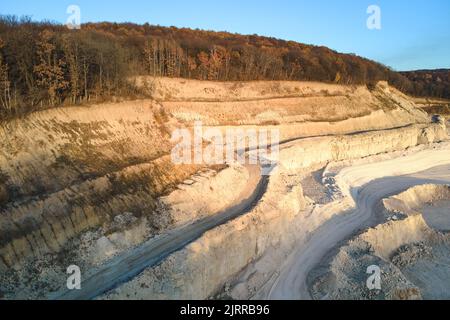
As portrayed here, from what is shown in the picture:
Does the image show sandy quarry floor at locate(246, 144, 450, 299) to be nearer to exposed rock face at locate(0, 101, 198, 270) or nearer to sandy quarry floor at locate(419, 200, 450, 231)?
sandy quarry floor at locate(419, 200, 450, 231)

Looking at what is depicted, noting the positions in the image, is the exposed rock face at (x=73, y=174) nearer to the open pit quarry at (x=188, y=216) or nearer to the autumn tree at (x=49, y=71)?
the open pit quarry at (x=188, y=216)

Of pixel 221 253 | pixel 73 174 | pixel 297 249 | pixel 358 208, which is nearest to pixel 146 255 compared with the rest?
pixel 221 253

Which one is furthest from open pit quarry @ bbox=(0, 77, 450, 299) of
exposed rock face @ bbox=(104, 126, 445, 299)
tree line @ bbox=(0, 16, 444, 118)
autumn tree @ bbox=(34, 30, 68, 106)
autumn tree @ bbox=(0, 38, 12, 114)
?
A: tree line @ bbox=(0, 16, 444, 118)

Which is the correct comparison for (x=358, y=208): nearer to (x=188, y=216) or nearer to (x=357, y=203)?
(x=357, y=203)

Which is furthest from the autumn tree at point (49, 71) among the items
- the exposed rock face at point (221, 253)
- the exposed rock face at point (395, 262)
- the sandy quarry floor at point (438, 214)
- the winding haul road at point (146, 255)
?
the sandy quarry floor at point (438, 214)

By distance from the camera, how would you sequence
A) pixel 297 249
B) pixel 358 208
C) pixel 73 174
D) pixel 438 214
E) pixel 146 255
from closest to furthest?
pixel 146 255
pixel 73 174
pixel 297 249
pixel 358 208
pixel 438 214

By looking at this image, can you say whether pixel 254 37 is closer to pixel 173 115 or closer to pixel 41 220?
pixel 173 115

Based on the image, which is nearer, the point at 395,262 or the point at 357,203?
the point at 395,262
